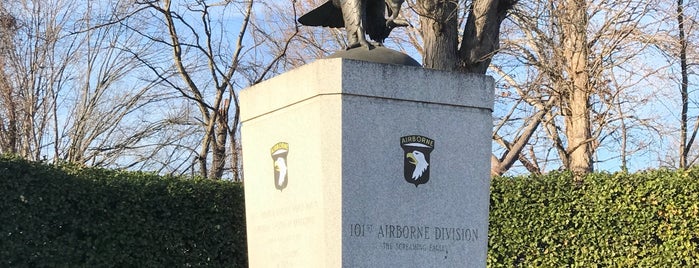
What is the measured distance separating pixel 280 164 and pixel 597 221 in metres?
6.07

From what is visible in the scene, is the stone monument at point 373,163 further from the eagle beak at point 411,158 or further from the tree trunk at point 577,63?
the tree trunk at point 577,63

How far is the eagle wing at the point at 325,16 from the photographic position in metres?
8.16

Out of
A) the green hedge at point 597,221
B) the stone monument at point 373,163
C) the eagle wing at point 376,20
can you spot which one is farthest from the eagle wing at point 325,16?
the green hedge at point 597,221

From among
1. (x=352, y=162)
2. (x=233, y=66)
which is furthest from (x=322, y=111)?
(x=233, y=66)

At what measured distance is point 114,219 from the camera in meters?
11.0

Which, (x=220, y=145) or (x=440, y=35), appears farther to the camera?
(x=220, y=145)

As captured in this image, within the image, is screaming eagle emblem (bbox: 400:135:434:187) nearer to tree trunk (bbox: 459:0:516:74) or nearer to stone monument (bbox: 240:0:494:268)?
stone monument (bbox: 240:0:494:268)

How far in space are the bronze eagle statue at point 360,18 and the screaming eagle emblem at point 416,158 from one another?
2.94 ft

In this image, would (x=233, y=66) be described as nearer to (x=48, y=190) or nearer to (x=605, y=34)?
(x=605, y=34)

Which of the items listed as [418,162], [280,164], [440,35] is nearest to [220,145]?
[440,35]

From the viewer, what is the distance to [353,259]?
6.78 meters

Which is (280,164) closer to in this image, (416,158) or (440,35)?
(416,158)

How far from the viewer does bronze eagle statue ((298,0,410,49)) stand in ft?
25.2

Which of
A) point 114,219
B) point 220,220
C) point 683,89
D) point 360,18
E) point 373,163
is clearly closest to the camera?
point 373,163
